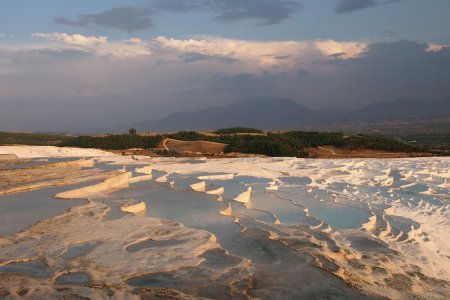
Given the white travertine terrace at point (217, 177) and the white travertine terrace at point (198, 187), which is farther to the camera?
the white travertine terrace at point (217, 177)

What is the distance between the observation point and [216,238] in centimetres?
721

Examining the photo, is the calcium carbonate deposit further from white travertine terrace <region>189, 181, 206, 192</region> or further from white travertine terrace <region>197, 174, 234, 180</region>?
white travertine terrace <region>197, 174, 234, 180</region>

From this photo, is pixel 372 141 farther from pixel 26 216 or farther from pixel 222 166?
pixel 26 216

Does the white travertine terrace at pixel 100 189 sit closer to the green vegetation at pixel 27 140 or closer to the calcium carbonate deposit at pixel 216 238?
the calcium carbonate deposit at pixel 216 238

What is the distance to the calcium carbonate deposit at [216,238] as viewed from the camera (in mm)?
5293

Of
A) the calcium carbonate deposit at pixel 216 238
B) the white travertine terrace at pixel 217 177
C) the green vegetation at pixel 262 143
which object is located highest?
the green vegetation at pixel 262 143

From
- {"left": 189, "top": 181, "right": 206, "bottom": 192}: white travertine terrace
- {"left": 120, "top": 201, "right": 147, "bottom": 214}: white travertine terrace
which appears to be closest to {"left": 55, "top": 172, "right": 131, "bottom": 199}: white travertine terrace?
{"left": 120, "top": 201, "right": 147, "bottom": 214}: white travertine terrace

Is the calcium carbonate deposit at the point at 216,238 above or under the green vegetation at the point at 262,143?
under

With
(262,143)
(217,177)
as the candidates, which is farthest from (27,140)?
(217,177)

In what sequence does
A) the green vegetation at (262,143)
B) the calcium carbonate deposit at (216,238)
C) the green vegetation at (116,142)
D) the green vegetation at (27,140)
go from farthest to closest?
the green vegetation at (27,140), the green vegetation at (116,142), the green vegetation at (262,143), the calcium carbonate deposit at (216,238)

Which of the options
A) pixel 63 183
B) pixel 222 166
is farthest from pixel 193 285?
pixel 222 166

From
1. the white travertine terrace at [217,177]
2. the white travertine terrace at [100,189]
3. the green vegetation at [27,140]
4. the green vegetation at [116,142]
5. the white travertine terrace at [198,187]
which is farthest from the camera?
the green vegetation at [27,140]

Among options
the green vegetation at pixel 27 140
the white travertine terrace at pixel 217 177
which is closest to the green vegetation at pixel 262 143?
the green vegetation at pixel 27 140

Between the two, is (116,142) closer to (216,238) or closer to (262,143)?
(262,143)
